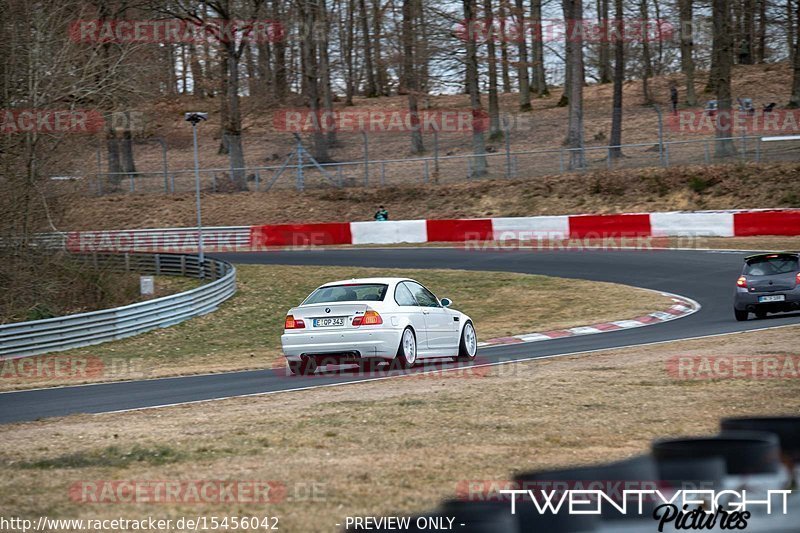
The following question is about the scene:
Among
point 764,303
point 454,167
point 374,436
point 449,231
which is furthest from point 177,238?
point 374,436

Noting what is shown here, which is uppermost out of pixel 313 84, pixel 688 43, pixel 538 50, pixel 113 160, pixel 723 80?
pixel 538 50

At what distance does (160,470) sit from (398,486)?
1.80 meters

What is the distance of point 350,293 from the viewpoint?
13859 mm

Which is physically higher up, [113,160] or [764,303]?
[113,160]

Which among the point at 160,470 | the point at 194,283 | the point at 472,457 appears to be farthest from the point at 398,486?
the point at 194,283

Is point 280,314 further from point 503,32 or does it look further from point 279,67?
point 279,67

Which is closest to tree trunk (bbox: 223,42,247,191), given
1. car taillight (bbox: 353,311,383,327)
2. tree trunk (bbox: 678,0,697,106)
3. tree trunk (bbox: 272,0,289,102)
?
tree trunk (bbox: 272,0,289,102)

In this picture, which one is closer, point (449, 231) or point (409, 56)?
point (449, 231)

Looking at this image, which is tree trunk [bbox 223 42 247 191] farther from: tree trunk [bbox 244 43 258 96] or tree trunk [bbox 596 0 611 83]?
tree trunk [bbox 596 0 611 83]

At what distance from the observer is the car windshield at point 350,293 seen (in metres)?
13.7

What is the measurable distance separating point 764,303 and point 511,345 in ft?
15.5

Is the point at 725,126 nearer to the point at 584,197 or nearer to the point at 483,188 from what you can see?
the point at 584,197

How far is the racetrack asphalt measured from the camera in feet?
41.0

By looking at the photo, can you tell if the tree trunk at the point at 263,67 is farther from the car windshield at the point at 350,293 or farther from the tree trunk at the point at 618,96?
the car windshield at the point at 350,293
